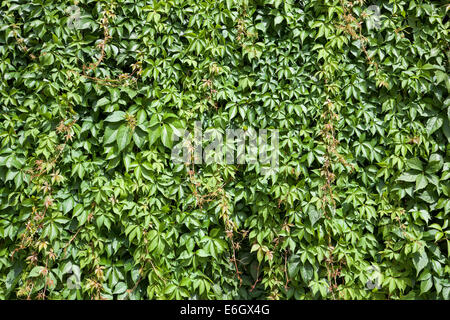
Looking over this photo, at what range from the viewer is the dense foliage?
2213mm

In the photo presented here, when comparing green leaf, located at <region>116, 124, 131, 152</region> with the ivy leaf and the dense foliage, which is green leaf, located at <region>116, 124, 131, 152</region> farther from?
the ivy leaf

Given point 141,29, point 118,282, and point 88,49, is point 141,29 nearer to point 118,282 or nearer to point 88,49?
point 88,49

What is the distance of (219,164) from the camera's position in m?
2.25

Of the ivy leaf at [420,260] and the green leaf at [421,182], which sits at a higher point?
the green leaf at [421,182]

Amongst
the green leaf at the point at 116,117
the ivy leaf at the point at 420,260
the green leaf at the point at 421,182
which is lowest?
the ivy leaf at the point at 420,260

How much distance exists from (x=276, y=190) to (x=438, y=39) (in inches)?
57.3

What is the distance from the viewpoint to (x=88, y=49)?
7.43ft

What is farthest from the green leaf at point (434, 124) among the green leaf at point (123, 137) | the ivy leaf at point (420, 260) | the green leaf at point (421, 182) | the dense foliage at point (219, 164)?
the green leaf at point (123, 137)

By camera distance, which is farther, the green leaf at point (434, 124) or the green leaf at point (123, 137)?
the green leaf at point (434, 124)

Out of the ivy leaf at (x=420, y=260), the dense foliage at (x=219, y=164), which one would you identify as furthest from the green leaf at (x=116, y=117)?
the ivy leaf at (x=420, y=260)

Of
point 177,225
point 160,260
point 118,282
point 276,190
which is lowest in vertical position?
point 118,282

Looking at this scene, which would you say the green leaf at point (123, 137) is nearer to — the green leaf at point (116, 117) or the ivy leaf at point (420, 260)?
the green leaf at point (116, 117)

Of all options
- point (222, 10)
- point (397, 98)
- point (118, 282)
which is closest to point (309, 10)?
point (222, 10)

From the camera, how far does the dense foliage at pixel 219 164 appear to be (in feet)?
7.26
